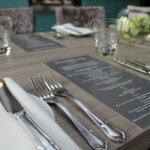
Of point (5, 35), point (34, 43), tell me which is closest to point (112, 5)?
point (34, 43)

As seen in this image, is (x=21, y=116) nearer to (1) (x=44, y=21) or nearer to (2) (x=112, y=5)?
(1) (x=44, y=21)

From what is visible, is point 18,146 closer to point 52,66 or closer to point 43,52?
point 52,66

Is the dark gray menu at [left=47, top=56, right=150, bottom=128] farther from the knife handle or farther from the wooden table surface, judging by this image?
the knife handle

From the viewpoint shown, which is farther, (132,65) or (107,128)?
(132,65)

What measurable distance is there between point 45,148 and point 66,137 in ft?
0.13

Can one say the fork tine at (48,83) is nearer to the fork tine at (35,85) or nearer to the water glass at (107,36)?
the fork tine at (35,85)

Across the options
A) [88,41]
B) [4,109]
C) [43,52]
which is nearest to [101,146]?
[4,109]

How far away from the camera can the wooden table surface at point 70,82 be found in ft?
1.13

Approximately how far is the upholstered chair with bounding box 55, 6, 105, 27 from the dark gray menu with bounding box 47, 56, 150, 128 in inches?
32.0

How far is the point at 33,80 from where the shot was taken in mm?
511

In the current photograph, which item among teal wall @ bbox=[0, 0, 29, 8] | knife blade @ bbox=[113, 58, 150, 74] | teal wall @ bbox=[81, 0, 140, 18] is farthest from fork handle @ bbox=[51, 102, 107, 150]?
teal wall @ bbox=[81, 0, 140, 18]

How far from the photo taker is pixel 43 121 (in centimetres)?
32

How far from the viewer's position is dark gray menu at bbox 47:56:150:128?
408 millimetres

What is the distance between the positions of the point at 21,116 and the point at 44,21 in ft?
7.74
